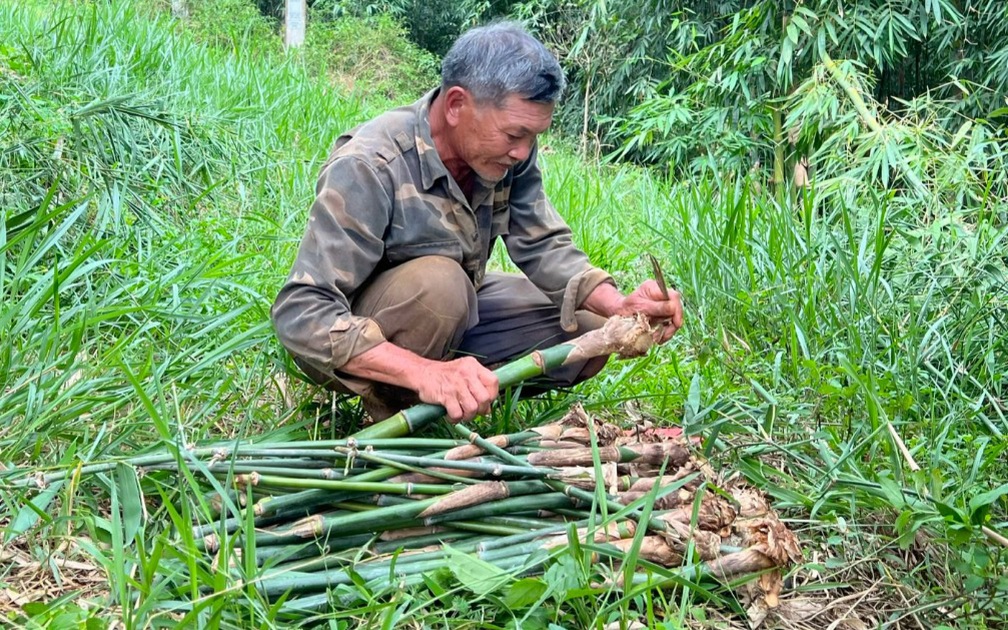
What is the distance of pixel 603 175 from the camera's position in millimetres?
7375

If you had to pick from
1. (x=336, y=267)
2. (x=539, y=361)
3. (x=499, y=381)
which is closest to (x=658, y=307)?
(x=539, y=361)

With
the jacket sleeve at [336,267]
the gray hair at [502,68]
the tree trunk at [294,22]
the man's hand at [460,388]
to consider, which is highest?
the gray hair at [502,68]

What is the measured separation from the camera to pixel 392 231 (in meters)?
2.53

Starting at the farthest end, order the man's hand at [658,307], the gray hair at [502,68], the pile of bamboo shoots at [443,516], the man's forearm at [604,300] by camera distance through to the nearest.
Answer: the man's forearm at [604,300] → the man's hand at [658,307] → the gray hair at [502,68] → the pile of bamboo shoots at [443,516]

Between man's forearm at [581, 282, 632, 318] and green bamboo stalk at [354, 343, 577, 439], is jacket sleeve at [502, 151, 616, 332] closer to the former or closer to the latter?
man's forearm at [581, 282, 632, 318]

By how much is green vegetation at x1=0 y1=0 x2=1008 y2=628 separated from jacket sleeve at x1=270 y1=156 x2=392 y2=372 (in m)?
0.33

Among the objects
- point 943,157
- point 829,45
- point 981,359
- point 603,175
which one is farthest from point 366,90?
point 981,359

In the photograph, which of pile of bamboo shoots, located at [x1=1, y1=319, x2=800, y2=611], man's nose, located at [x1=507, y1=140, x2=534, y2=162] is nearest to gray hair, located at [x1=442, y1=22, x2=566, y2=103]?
man's nose, located at [x1=507, y1=140, x2=534, y2=162]

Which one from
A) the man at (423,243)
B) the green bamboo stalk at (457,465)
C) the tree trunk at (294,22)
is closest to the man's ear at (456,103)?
the man at (423,243)

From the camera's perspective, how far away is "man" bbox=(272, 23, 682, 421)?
229cm

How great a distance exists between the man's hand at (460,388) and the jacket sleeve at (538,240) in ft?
2.23

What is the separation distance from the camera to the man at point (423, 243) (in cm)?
229

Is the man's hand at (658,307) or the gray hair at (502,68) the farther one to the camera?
the man's hand at (658,307)

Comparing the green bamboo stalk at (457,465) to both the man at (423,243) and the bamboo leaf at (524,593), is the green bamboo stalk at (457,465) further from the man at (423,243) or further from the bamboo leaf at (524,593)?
the bamboo leaf at (524,593)
